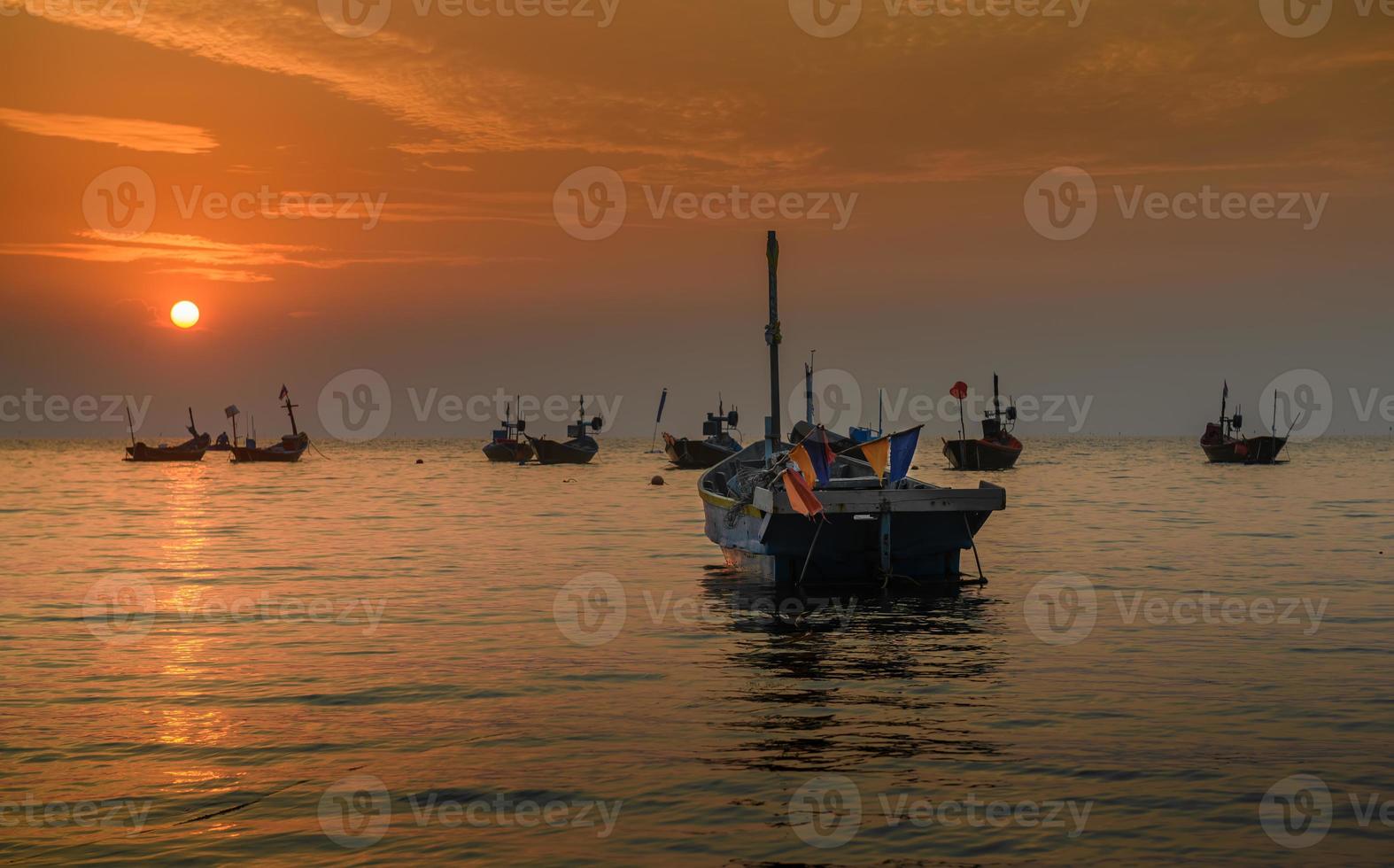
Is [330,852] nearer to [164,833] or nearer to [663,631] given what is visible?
[164,833]

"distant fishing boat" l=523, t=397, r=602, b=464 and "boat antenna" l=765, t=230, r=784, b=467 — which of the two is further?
"distant fishing boat" l=523, t=397, r=602, b=464

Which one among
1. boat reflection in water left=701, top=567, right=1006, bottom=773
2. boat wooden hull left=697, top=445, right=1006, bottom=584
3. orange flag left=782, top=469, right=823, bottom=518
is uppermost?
orange flag left=782, top=469, right=823, bottom=518

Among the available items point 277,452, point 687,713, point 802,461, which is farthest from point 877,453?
point 277,452

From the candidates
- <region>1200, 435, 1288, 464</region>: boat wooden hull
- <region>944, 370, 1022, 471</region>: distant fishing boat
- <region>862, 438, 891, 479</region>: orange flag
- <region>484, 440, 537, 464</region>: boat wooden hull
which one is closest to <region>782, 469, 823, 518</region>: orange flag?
<region>862, 438, 891, 479</region>: orange flag

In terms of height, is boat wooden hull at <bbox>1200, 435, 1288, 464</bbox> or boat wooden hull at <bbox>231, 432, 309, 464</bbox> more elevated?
boat wooden hull at <bbox>231, 432, 309, 464</bbox>

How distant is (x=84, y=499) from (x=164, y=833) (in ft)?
238

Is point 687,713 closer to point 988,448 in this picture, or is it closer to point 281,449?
point 988,448

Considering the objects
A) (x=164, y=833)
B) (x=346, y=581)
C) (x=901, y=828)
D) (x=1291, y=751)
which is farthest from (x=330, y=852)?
(x=346, y=581)

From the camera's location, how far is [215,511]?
62.9 meters

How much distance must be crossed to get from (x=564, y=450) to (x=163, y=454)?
60.6 metres

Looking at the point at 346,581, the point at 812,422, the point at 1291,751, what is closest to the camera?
the point at 1291,751

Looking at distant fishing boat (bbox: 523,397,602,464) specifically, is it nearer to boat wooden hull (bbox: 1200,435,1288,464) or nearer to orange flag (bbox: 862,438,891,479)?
boat wooden hull (bbox: 1200,435,1288,464)

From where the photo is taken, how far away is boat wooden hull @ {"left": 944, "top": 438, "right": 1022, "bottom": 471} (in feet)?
382

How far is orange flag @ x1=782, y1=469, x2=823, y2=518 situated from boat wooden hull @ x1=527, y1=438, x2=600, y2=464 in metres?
116
